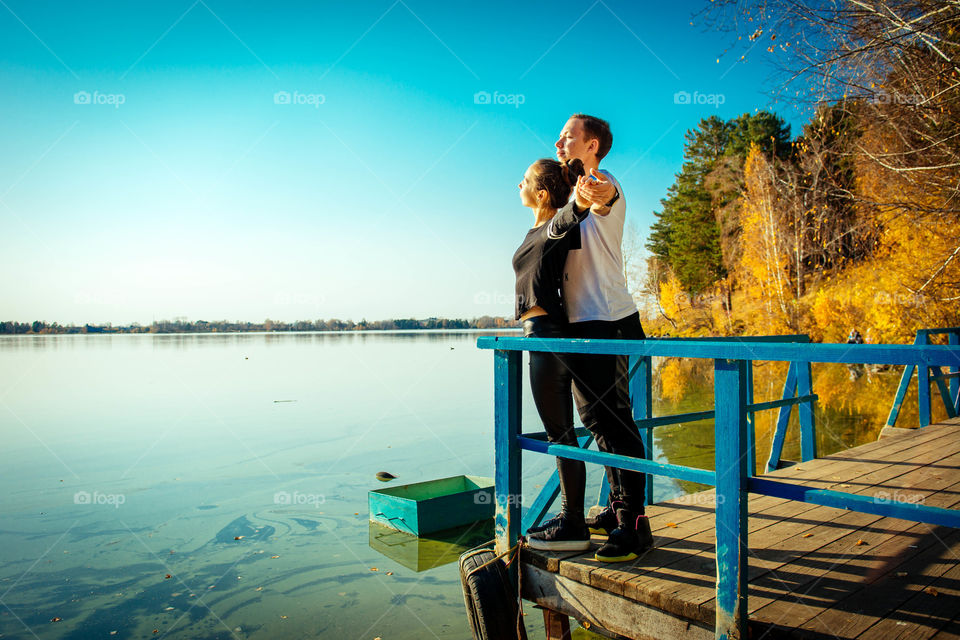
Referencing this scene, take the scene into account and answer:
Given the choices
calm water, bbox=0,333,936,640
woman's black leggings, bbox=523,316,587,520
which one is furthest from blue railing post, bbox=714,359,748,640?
calm water, bbox=0,333,936,640

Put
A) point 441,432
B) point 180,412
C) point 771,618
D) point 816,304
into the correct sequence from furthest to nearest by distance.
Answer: point 816,304 → point 180,412 → point 441,432 → point 771,618

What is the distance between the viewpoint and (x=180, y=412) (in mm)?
14242

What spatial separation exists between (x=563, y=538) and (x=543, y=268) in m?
1.15

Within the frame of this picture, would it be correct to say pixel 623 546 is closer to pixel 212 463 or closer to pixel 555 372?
pixel 555 372

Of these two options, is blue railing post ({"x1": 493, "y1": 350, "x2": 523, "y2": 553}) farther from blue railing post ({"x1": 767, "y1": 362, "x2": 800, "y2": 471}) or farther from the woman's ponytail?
blue railing post ({"x1": 767, "y1": 362, "x2": 800, "y2": 471})

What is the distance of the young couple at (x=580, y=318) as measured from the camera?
246 cm

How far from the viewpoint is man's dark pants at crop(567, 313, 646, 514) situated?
97.4 inches

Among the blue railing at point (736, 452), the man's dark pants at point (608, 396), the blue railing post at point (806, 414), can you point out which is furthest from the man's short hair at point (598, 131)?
the blue railing post at point (806, 414)

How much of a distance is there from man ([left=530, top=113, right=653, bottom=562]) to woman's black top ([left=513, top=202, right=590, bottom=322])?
0.17 ft

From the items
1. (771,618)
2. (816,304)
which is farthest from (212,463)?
(816,304)

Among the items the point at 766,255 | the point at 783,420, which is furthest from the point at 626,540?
the point at 766,255

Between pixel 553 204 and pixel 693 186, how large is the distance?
136ft

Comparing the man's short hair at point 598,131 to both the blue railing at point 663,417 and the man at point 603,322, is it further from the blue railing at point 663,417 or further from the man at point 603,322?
the blue railing at point 663,417

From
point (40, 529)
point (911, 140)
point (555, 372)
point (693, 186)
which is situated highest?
point (693, 186)
